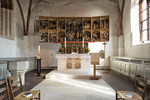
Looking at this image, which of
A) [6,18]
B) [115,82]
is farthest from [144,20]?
[6,18]

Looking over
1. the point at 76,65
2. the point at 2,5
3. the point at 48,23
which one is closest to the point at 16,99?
the point at 76,65

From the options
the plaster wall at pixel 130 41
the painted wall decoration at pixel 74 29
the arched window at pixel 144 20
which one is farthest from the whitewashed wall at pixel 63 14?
the arched window at pixel 144 20

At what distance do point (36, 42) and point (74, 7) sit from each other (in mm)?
5780

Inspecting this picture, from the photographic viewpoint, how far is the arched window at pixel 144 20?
6919 mm

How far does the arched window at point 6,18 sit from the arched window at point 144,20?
10538 millimetres

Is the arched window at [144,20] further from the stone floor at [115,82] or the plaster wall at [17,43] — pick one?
the plaster wall at [17,43]

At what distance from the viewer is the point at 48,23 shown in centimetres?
877

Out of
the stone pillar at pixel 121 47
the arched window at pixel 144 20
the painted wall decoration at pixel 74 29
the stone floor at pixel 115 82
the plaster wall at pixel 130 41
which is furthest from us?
the stone pillar at pixel 121 47

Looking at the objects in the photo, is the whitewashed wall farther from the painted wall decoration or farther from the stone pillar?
the painted wall decoration

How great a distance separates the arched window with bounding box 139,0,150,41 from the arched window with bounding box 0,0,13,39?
10.5m

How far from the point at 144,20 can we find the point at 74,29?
216 inches

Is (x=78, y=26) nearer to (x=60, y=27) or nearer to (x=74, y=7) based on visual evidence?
(x=60, y=27)

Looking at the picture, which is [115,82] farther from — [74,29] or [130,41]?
[74,29]

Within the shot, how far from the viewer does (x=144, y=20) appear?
7391mm
